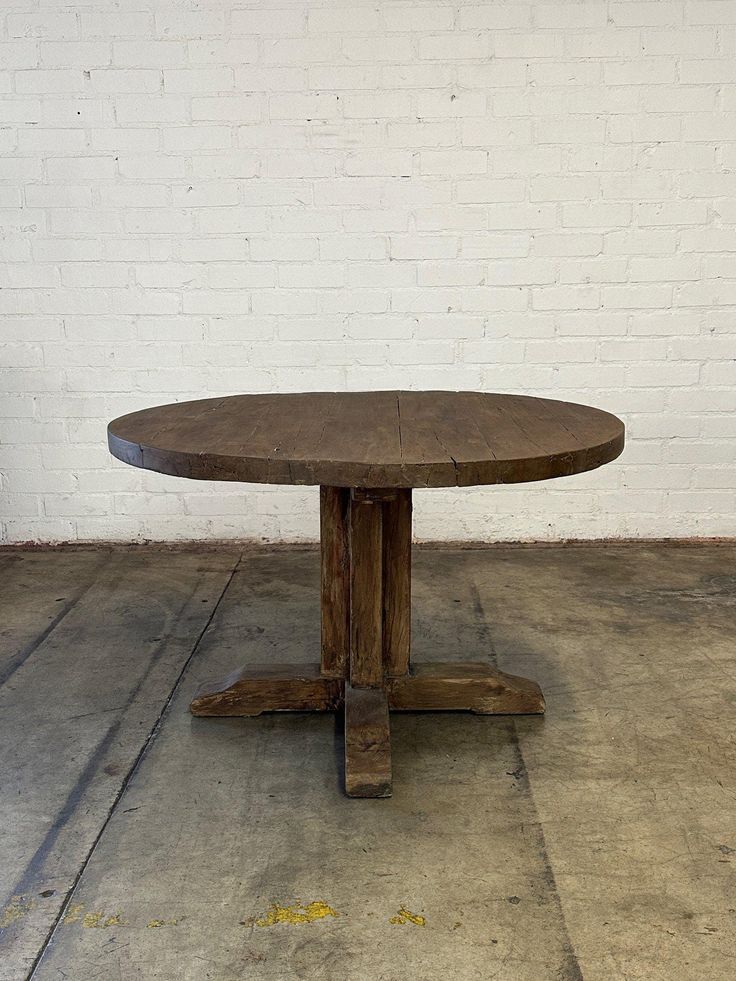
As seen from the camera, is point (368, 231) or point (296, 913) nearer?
point (296, 913)

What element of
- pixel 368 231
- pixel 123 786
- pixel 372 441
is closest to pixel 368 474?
pixel 372 441

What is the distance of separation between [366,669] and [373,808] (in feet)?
1.34

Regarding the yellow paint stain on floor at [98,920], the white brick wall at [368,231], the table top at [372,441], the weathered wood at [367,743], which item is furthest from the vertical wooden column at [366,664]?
the white brick wall at [368,231]

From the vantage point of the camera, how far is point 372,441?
6.65ft

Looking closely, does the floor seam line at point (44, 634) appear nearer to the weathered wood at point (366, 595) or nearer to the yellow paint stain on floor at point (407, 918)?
the weathered wood at point (366, 595)

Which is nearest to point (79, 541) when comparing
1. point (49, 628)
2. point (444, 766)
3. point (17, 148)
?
point (49, 628)

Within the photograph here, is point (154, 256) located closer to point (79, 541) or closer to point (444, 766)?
point (79, 541)

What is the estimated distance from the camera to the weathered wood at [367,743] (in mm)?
2059

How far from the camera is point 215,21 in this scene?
11.8 feet

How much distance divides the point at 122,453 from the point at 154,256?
1860mm

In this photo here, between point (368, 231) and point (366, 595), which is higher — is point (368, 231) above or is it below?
above

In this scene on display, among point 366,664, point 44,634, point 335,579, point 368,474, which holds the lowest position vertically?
point 44,634

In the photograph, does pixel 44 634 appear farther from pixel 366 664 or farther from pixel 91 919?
pixel 91 919

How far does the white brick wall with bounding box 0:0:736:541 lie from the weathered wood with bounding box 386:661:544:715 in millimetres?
1499
